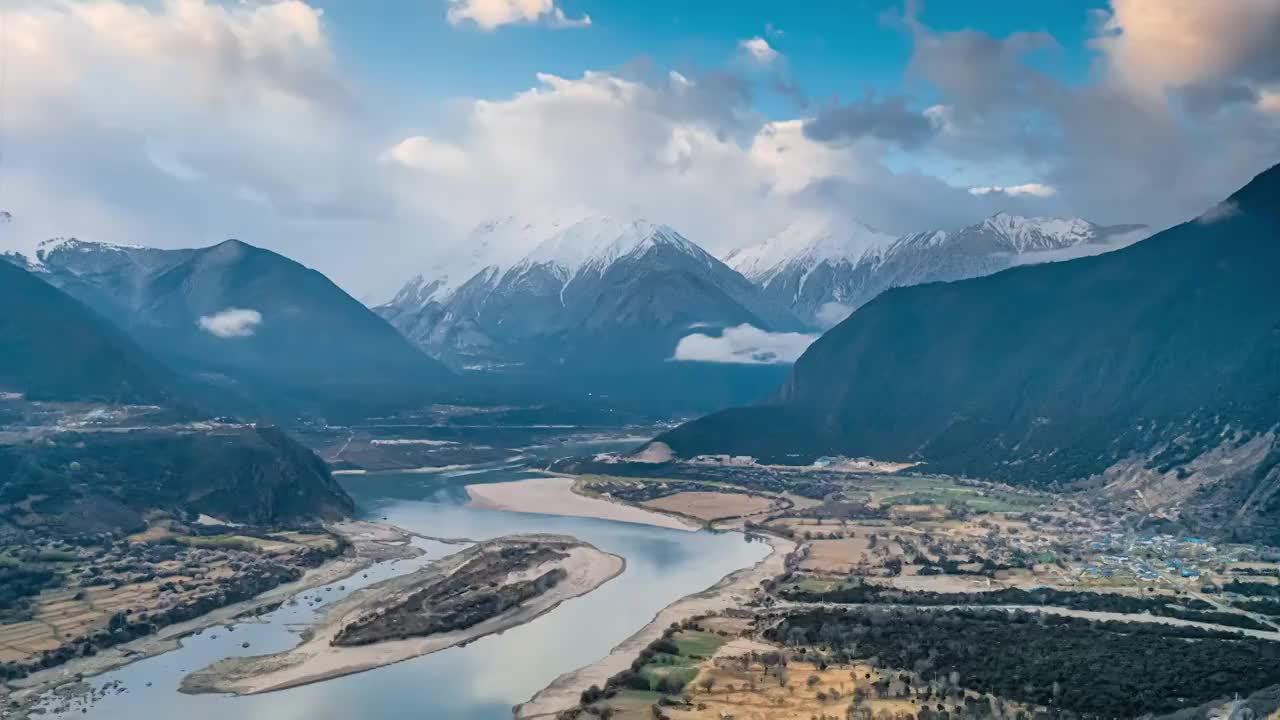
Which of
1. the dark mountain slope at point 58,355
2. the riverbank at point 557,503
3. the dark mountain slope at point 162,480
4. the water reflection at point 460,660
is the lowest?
the water reflection at point 460,660

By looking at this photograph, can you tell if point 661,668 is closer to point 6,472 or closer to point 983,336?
point 6,472

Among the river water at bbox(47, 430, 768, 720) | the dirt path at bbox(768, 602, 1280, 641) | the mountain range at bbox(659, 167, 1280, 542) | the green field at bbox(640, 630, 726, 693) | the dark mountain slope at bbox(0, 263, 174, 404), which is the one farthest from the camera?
the dark mountain slope at bbox(0, 263, 174, 404)

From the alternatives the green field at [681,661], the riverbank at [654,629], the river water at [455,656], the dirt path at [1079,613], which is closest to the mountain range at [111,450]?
the river water at [455,656]

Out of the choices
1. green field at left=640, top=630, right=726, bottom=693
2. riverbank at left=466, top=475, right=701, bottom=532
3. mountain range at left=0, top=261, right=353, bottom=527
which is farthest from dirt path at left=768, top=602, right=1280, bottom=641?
mountain range at left=0, top=261, right=353, bottom=527

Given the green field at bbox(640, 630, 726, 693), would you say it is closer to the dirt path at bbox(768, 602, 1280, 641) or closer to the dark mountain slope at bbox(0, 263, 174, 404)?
the dirt path at bbox(768, 602, 1280, 641)

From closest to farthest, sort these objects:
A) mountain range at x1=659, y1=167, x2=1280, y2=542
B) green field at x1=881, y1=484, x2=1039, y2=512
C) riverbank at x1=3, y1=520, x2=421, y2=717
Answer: riverbank at x1=3, y1=520, x2=421, y2=717 → green field at x1=881, y1=484, x2=1039, y2=512 → mountain range at x1=659, y1=167, x2=1280, y2=542

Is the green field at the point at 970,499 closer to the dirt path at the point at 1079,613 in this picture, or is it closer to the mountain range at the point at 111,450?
the dirt path at the point at 1079,613
